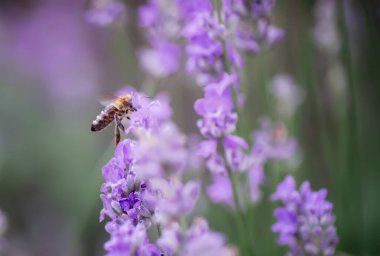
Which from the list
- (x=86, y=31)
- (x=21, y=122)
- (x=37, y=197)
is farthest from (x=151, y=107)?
(x=86, y=31)

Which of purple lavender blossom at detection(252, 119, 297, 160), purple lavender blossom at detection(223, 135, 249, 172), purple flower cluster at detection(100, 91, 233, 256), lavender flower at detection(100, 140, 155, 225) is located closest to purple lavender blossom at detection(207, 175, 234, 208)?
purple lavender blossom at detection(252, 119, 297, 160)

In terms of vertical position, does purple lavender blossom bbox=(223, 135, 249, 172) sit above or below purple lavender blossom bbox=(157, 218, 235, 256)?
above

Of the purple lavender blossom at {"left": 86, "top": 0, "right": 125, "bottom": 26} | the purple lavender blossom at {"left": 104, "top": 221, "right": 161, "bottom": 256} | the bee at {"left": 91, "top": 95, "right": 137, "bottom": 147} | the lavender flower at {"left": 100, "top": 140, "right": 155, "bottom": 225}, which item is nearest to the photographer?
the purple lavender blossom at {"left": 104, "top": 221, "right": 161, "bottom": 256}

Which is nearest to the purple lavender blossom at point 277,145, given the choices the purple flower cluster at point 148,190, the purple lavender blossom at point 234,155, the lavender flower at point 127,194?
the purple lavender blossom at point 234,155

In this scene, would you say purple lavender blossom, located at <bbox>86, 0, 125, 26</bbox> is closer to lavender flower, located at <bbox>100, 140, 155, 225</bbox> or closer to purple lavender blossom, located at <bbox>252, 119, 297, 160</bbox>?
purple lavender blossom, located at <bbox>252, 119, 297, 160</bbox>

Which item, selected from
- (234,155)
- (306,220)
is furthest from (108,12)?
(306,220)

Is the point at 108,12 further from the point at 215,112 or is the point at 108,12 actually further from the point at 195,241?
the point at 195,241

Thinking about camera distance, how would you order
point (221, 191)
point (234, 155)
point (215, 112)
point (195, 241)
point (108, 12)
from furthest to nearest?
point (108, 12)
point (221, 191)
point (234, 155)
point (215, 112)
point (195, 241)
